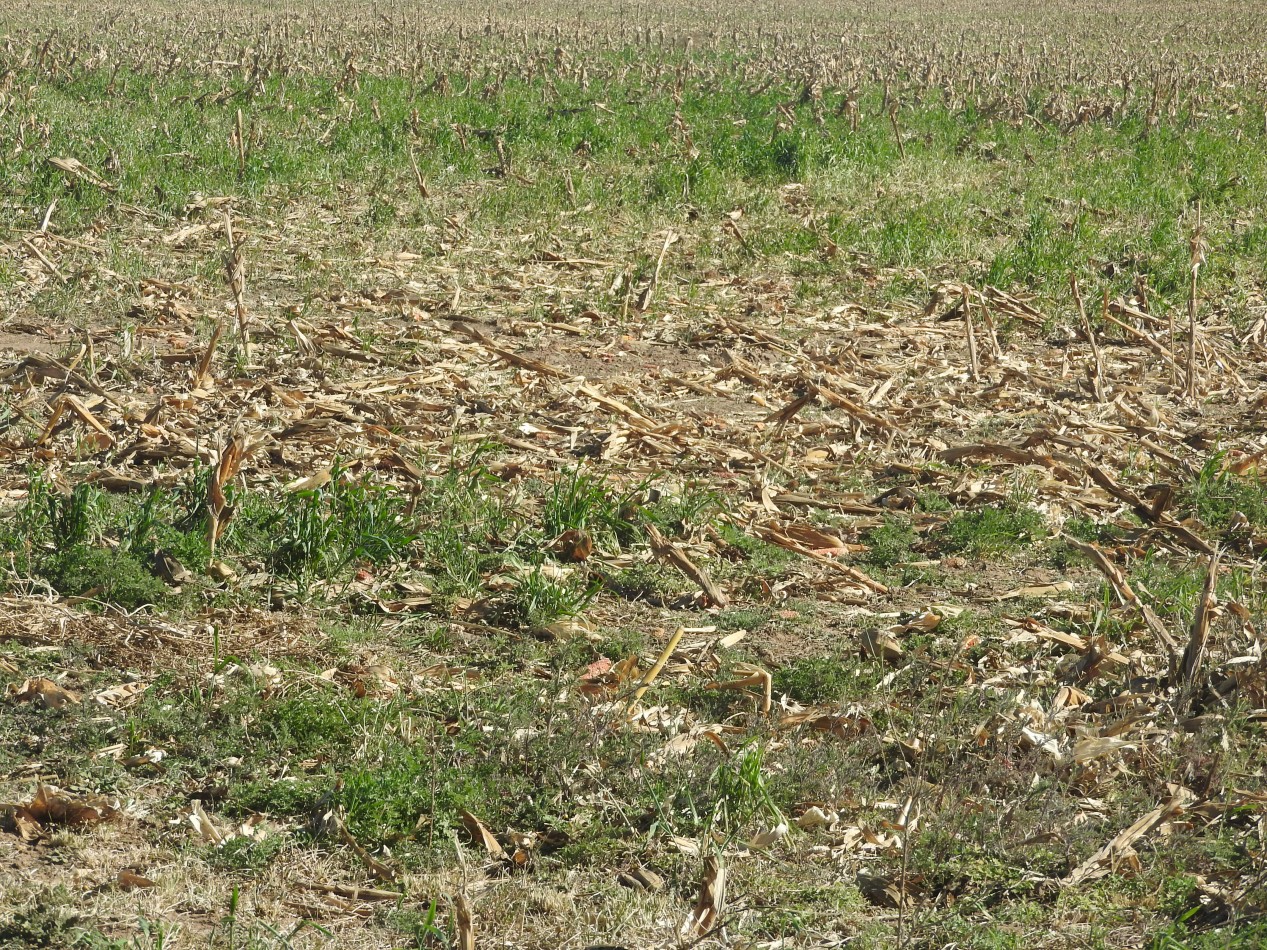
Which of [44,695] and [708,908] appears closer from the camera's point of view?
[708,908]

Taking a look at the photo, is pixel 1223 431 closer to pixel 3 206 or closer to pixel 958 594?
pixel 958 594

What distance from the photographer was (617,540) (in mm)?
6152

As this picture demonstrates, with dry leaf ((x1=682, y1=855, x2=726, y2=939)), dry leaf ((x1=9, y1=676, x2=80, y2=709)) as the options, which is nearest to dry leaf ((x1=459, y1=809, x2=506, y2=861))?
dry leaf ((x1=682, y1=855, x2=726, y2=939))

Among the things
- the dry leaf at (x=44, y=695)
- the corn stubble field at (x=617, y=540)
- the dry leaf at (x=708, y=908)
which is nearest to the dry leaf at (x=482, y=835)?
the corn stubble field at (x=617, y=540)

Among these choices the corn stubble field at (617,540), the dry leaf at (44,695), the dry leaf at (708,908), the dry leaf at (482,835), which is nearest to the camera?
the dry leaf at (708,908)

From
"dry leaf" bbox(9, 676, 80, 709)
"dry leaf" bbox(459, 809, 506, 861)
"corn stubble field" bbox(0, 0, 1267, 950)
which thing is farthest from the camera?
"dry leaf" bbox(9, 676, 80, 709)

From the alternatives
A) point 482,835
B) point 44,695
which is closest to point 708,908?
point 482,835

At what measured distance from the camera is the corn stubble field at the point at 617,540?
3902 mm

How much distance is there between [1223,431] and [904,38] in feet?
70.7

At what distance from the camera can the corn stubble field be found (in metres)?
3.90

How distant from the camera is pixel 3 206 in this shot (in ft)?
35.2

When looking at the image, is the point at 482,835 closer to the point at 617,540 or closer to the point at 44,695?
the point at 44,695

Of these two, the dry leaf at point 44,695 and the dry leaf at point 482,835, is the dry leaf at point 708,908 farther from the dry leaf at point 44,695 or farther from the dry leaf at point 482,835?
the dry leaf at point 44,695

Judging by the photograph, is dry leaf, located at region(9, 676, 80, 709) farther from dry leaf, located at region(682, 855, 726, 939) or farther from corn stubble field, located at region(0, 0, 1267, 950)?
dry leaf, located at region(682, 855, 726, 939)
